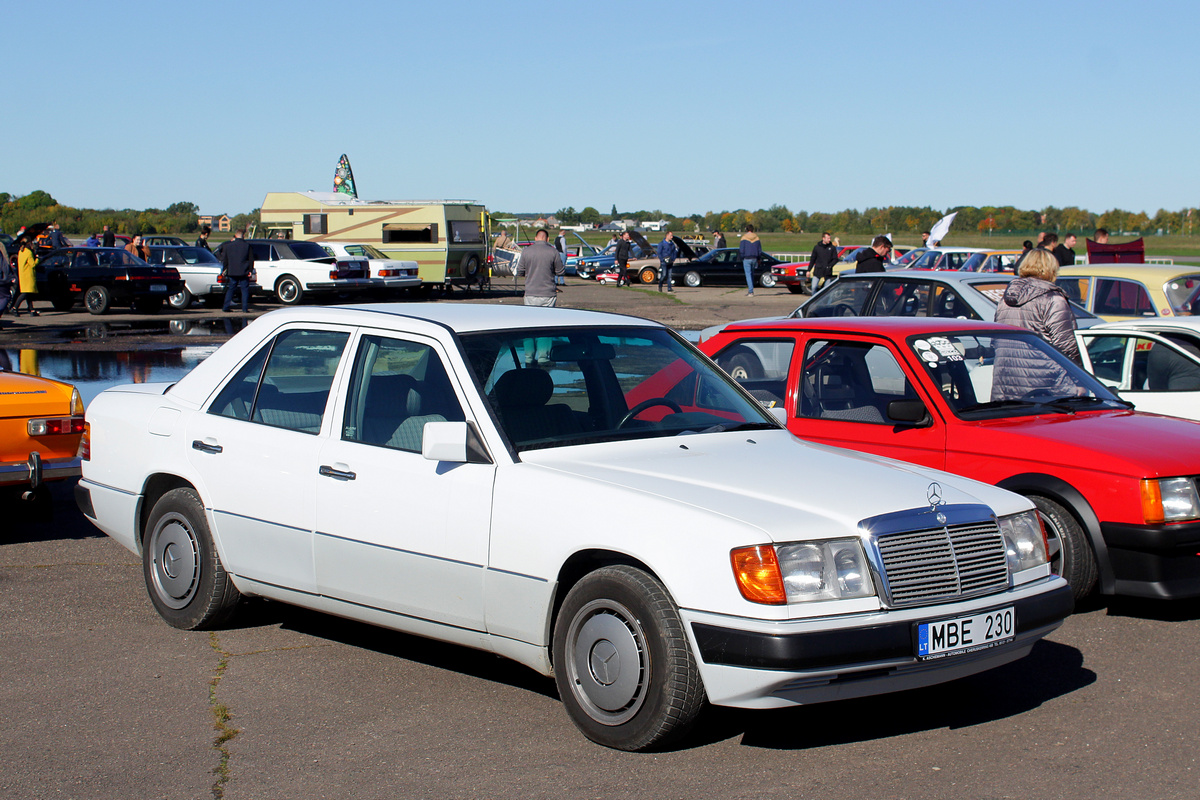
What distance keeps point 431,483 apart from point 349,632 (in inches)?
55.7

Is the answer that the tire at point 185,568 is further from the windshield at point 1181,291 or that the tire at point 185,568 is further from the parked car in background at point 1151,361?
the windshield at point 1181,291

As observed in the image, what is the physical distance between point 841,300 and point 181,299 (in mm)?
19945

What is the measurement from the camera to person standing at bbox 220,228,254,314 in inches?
962

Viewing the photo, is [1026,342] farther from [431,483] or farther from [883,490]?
[431,483]

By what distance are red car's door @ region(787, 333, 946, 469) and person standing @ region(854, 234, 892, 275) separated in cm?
849

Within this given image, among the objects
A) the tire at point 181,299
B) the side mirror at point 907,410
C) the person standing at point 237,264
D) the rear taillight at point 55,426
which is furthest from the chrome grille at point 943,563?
the tire at point 181,299

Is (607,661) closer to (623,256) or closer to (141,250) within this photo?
(141,250)

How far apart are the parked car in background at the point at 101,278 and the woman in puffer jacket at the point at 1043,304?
69.4 ft

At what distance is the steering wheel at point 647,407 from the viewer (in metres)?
4.91

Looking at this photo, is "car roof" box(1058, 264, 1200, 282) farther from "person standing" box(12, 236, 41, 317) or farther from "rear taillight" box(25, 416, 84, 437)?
"person standing" box(12, 236, 41, 317)

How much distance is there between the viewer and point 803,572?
3.82 meters

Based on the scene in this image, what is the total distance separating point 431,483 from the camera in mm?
4594

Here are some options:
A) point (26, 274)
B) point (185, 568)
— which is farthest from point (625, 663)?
point (26, 274)

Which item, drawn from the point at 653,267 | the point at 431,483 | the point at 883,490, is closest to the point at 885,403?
the point at 883,490
